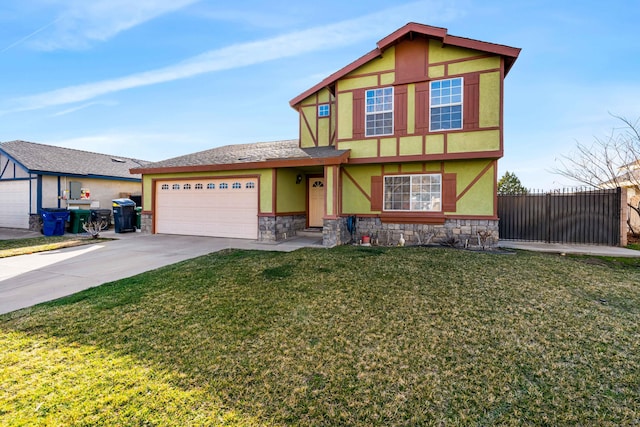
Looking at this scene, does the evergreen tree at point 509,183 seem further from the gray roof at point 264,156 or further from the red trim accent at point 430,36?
the gray roof at point 264,156

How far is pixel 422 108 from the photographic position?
973 cm

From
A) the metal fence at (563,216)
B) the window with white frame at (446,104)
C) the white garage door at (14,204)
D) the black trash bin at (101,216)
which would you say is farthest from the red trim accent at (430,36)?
the white garage door at (14,204)

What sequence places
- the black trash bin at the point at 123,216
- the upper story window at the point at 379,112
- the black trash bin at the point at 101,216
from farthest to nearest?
the black trash bin at the point at 101,216, the black trash bin at the point at 123,216, the upper story window at the point at 379,112

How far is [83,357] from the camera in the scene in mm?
3145

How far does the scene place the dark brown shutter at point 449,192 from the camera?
9727mm

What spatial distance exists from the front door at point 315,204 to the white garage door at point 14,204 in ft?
48.5

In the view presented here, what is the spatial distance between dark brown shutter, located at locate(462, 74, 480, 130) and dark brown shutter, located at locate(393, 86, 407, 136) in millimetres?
1817

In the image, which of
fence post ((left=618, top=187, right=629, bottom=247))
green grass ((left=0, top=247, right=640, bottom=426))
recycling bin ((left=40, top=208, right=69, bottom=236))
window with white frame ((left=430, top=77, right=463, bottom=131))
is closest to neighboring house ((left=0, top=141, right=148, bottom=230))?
recycling bin ((left=40, top=208, right=69, bottom=236))

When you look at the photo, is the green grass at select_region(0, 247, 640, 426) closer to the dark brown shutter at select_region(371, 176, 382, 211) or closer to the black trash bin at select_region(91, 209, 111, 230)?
the dark brown shutter at select_region(371, 176, 382, 211)

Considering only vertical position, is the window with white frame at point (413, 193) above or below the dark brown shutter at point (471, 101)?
below

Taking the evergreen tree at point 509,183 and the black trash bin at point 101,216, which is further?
the evergreen tree at point 509,183

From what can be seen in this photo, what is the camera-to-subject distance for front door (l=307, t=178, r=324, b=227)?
13.0 meters

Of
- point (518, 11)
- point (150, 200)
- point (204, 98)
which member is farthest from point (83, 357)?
point (204, 98)

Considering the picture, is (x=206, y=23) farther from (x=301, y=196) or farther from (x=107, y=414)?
(x=107, y=414)
